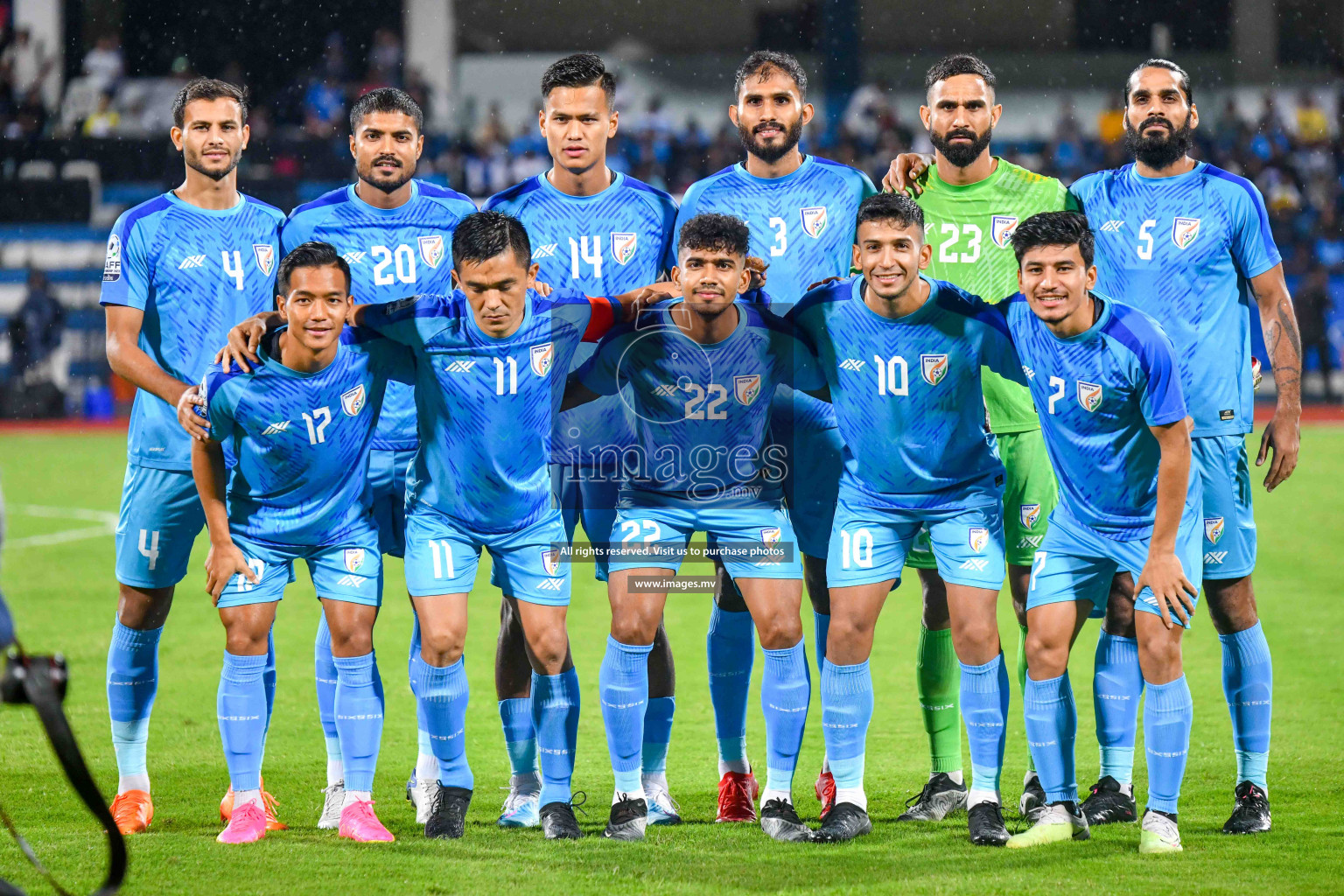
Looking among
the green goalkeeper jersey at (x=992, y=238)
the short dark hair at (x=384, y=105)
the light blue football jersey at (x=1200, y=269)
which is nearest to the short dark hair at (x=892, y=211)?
the green goalkeeper jersey at (x=992, y=238)

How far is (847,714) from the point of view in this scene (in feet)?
13.9

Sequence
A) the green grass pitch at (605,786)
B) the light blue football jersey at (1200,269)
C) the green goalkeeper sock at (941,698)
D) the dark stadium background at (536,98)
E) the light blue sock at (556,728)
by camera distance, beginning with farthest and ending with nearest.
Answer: the dark stadium background at (536,98) → the green goalkeeper sock at (941,698) → the light blue football jersey at (1200,269) → the light blue sock at (556,728) → the green grass pitch at (605,786)

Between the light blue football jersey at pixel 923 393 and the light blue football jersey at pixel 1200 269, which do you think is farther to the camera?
the light blue football jersey at pixel 1200 269

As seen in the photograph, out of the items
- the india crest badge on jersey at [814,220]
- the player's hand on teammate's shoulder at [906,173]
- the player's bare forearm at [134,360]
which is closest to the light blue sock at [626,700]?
the india crest badge on jersey at [814,220]

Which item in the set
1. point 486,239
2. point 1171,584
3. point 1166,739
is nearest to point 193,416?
point 486,239

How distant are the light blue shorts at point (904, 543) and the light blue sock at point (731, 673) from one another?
18.2 inches

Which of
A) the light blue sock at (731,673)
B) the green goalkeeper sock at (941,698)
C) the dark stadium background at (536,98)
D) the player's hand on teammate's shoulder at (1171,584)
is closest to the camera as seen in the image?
the player's hand on teammate's shoulder at (1171,584)

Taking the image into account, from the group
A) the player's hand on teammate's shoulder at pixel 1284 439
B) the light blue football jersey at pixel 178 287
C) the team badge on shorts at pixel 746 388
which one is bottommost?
the player's hand on teammate's shoulder at pixel 1284 439

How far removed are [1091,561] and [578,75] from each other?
2.28 metres

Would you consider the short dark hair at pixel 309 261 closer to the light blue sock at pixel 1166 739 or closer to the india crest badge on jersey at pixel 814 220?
the india crest badge on jersey at pixel 814 220

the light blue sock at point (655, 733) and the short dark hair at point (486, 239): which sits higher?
the short dark hair at point (486, 239)

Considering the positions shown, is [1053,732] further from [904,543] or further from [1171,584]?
[904,543]

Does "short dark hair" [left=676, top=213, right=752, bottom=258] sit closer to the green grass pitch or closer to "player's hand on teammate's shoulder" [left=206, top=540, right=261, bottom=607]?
"player's hand on teammate's shoulder" [left=206, top=540, right=261, bottom=607]

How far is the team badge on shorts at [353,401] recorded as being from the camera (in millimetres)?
4328
